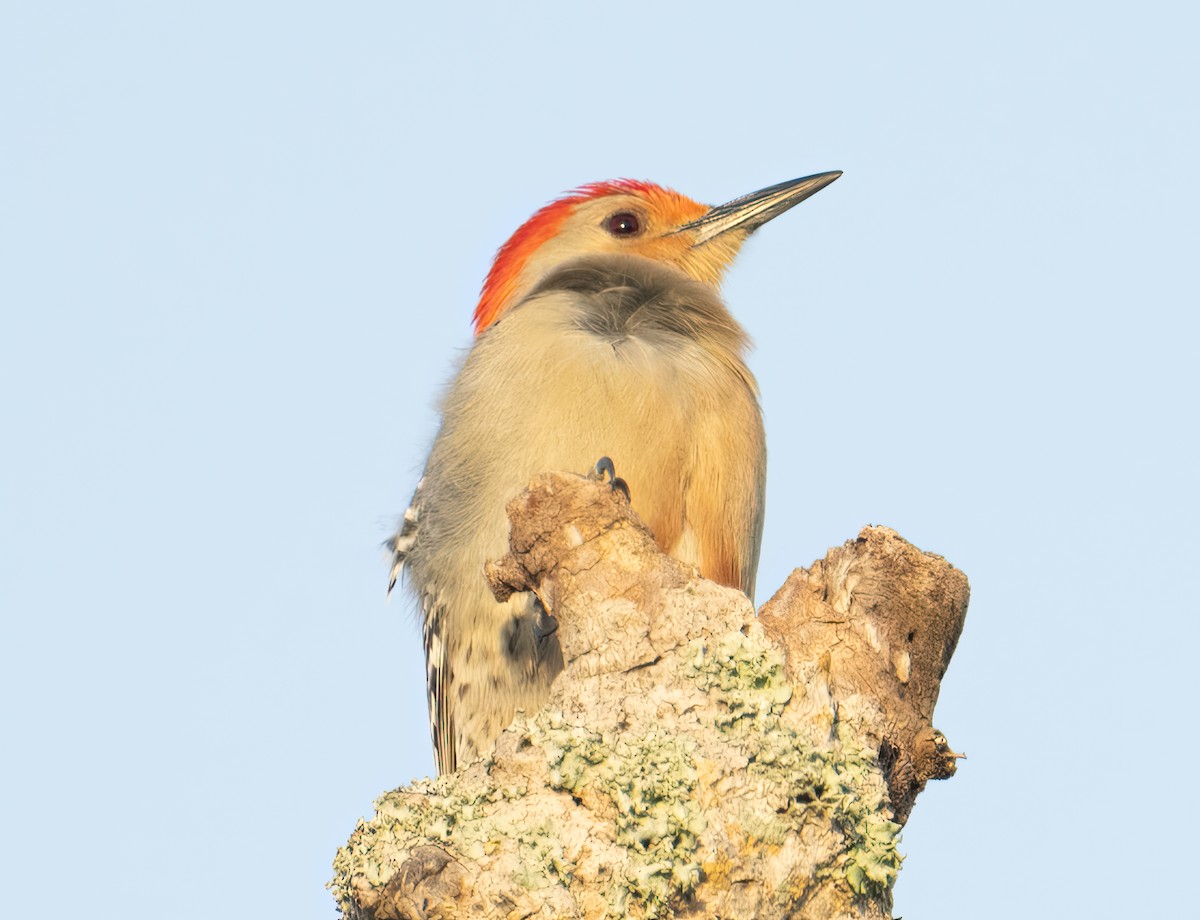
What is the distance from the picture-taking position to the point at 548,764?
397 centimetres

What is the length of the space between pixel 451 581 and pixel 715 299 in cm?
180

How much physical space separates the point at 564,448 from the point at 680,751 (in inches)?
94.5

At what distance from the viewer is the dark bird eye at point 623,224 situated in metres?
8.27

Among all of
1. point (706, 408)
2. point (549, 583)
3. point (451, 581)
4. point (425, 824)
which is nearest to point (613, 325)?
point (706, 408)

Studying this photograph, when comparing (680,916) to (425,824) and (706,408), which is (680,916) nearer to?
(425,824)

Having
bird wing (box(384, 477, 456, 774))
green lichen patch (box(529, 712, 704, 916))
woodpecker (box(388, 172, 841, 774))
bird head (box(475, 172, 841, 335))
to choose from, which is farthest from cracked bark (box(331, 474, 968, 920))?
bird head (box(475, 172, 841, 335))

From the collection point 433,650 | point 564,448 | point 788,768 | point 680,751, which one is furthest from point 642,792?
point 433,650

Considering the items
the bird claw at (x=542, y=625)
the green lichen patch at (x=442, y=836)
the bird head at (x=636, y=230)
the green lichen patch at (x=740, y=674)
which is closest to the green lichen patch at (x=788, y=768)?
the green lichen patch at (x=740, y=674)

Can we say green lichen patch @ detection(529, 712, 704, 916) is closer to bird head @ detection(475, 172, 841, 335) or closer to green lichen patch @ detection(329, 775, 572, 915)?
green lichen patch @ detection(329, 775, 572, 915)

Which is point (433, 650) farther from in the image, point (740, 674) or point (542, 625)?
point (740, 674)

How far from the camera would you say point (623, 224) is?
8.27 metres

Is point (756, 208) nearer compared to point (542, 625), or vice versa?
point (542, 625)

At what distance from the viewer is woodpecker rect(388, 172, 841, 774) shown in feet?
20.4

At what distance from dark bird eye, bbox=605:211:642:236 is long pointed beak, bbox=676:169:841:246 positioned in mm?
250
